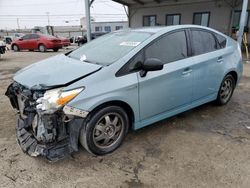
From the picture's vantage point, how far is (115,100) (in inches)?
102

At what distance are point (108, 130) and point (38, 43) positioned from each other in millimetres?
15076

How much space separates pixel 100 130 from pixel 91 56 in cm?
109

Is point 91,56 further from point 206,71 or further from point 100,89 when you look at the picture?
point 206,71

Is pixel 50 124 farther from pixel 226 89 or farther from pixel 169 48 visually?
pixel 226 89

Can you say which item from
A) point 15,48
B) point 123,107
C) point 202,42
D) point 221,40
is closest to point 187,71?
point 202,42

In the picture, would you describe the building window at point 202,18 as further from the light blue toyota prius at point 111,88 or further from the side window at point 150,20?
the light blue toyota prius at point 111,88

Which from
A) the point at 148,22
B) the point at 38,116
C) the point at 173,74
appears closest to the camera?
the point at 38,116

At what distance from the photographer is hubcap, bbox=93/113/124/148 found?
264cm

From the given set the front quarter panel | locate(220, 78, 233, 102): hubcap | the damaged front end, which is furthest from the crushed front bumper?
locate(220, 78, 233, 102): hubcap

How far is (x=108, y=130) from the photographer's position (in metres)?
2.73

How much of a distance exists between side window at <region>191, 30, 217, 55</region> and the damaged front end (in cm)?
212

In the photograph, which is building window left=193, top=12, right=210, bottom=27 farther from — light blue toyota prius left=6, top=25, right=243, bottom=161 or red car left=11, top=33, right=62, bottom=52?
light blue toyota prius left=6, top=25, right=243, bottom=161

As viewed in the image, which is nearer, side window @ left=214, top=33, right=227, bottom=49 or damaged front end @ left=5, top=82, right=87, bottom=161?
damaged front end @ left=5, top=82, right=87, bottom=161

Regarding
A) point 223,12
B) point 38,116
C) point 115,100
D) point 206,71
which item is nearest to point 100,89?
point 115,100
